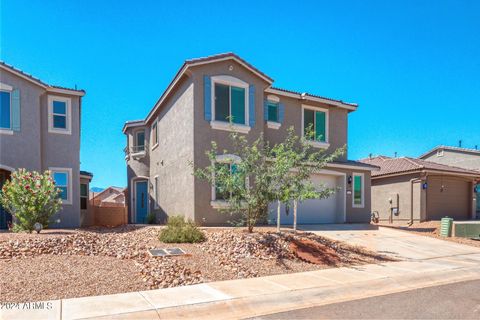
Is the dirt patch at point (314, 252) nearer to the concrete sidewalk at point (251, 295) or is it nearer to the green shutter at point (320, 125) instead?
the concrete sidewalk at point (251, 295)

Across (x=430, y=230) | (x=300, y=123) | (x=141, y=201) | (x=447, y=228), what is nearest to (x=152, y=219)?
(x=141, y=201)

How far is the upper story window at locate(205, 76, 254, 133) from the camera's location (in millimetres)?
14258

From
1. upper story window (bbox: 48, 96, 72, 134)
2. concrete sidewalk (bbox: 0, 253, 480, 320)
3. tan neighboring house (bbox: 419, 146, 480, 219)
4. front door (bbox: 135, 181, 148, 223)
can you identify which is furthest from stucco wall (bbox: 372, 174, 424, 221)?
upper story window (bbox: 48, 96, 72, 134)

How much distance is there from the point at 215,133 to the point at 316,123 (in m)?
6.20

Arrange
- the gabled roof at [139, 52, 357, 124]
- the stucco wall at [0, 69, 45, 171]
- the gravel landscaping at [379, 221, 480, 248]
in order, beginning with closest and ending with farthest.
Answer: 1. the stucco wall at [0, 69, 45, 171]
2. the gabled roof at [139, 52, 357, 124]
3. the gravel landscaping at [379, 221, 480, 248]

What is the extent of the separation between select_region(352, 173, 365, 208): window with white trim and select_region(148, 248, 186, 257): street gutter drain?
474 inches

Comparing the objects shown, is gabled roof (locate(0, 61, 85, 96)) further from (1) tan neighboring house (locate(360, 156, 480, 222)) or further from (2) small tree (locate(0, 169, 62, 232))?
(1) tan neighboring house (locate(360, 156, 480, 222))

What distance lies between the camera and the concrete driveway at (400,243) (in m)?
11.2

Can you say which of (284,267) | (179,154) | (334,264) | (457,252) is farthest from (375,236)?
(179,154)

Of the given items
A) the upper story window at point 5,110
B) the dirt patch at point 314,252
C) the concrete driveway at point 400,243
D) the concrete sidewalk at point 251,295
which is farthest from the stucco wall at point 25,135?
the concrete driveway at point 400,243

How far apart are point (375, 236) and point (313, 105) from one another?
23.7ft

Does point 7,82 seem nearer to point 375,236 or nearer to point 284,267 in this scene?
point 284,267

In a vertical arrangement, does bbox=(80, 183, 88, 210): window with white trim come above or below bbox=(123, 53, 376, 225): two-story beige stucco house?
below

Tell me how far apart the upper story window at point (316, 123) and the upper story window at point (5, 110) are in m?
12.7
